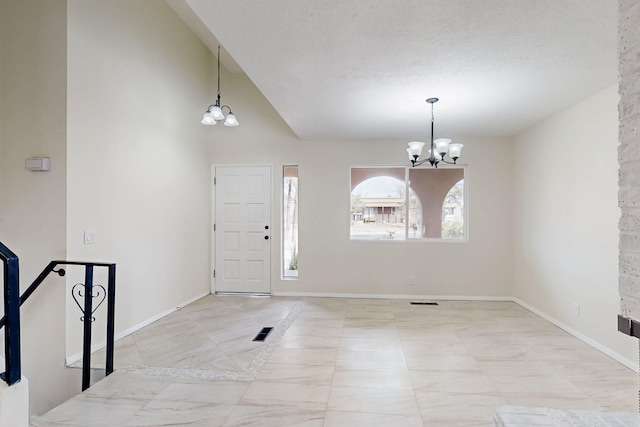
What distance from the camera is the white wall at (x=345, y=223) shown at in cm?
502

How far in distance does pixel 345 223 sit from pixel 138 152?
298 cm

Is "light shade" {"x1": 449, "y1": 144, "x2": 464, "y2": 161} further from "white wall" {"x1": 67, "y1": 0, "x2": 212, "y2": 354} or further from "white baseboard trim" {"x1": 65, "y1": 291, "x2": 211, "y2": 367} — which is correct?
"white baseboard trim" {"x1": 65, "y1": 291, "x2": 211, "y2": 367}

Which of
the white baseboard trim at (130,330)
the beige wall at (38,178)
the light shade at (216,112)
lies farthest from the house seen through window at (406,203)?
the beige wall at (38,178)

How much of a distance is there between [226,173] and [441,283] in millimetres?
3799

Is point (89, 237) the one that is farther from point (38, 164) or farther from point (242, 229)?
point (242, 229)

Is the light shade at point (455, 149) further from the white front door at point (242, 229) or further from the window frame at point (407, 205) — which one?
the white front door at point (242, 229)

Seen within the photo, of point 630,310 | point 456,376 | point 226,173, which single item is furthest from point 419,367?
point 226,173

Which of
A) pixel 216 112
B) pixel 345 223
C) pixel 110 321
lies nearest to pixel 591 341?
pixel 345 223

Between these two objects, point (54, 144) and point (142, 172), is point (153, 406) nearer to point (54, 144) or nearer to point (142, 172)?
point (54, 144)

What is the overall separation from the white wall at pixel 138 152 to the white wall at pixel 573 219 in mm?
4703

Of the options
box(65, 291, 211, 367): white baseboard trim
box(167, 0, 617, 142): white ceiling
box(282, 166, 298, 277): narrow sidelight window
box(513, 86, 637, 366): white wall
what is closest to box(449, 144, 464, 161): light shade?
box(167, 0, 617, 142): white ceiling

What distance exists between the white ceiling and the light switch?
6.67ft

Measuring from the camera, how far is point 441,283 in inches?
200

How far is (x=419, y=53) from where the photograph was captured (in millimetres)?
2408
